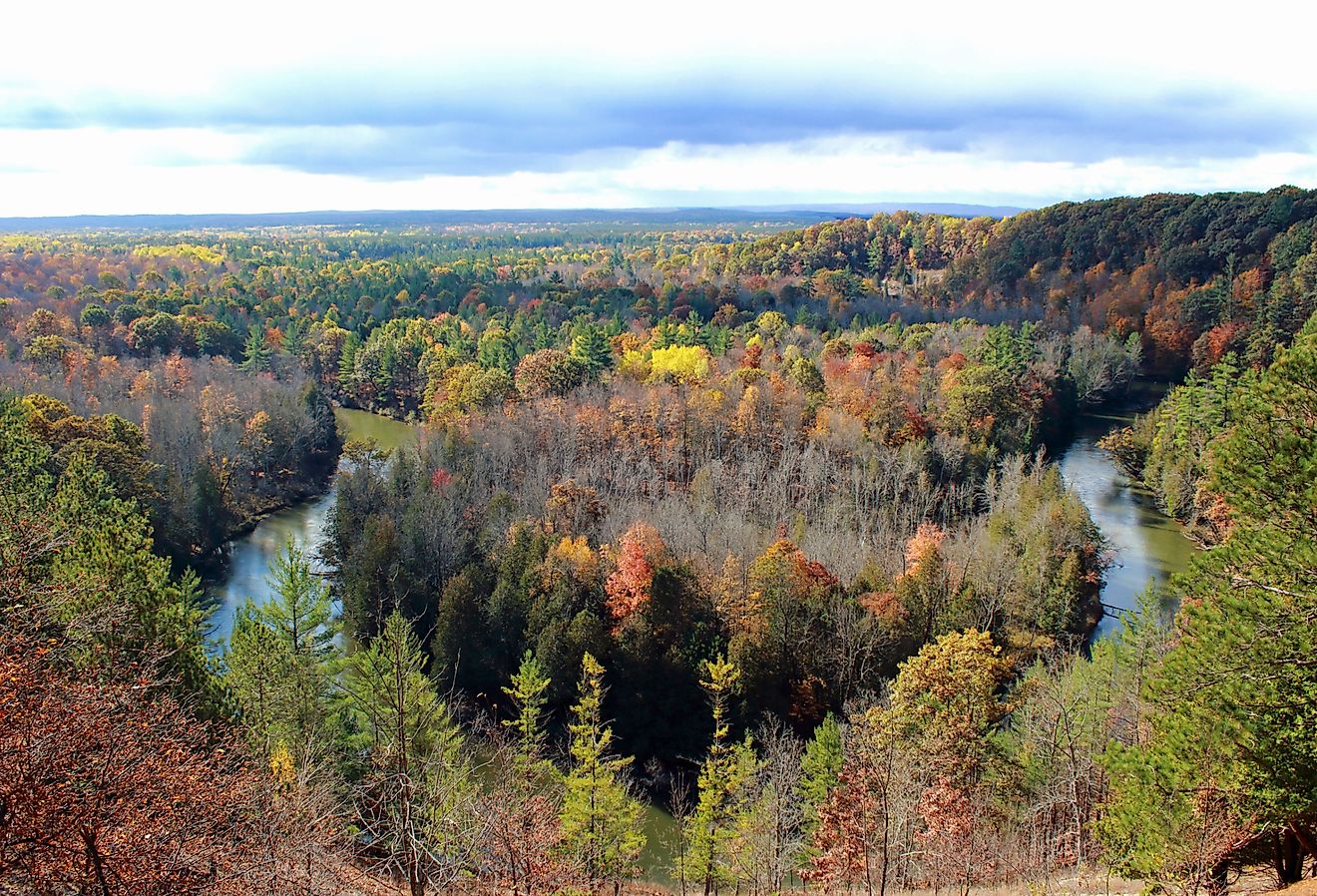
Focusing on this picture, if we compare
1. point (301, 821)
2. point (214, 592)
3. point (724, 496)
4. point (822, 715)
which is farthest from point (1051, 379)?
point (301, 821)

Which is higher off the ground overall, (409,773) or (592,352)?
(592,352)

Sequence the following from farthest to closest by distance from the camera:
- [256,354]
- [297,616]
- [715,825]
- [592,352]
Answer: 1. [256,354]
2. [592,352]
3. [297,616]
4. [715,825]

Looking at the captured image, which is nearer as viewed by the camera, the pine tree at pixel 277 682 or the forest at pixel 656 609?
the forest at pixel 656 609

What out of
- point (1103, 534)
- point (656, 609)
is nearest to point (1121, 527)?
point (1103, 534)

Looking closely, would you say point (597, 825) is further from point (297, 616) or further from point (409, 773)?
point (297, 616)

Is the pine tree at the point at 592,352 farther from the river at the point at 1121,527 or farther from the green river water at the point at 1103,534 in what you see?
the river at the point at 1121,527

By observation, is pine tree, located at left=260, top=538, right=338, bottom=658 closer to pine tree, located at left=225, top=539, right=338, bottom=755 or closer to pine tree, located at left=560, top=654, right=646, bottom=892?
pine tree, located at left=225, top=539, right=338, bottom=755

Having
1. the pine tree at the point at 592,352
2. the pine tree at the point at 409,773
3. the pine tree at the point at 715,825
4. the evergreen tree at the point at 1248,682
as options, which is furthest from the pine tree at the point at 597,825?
the pine tree at the point at 592,352
